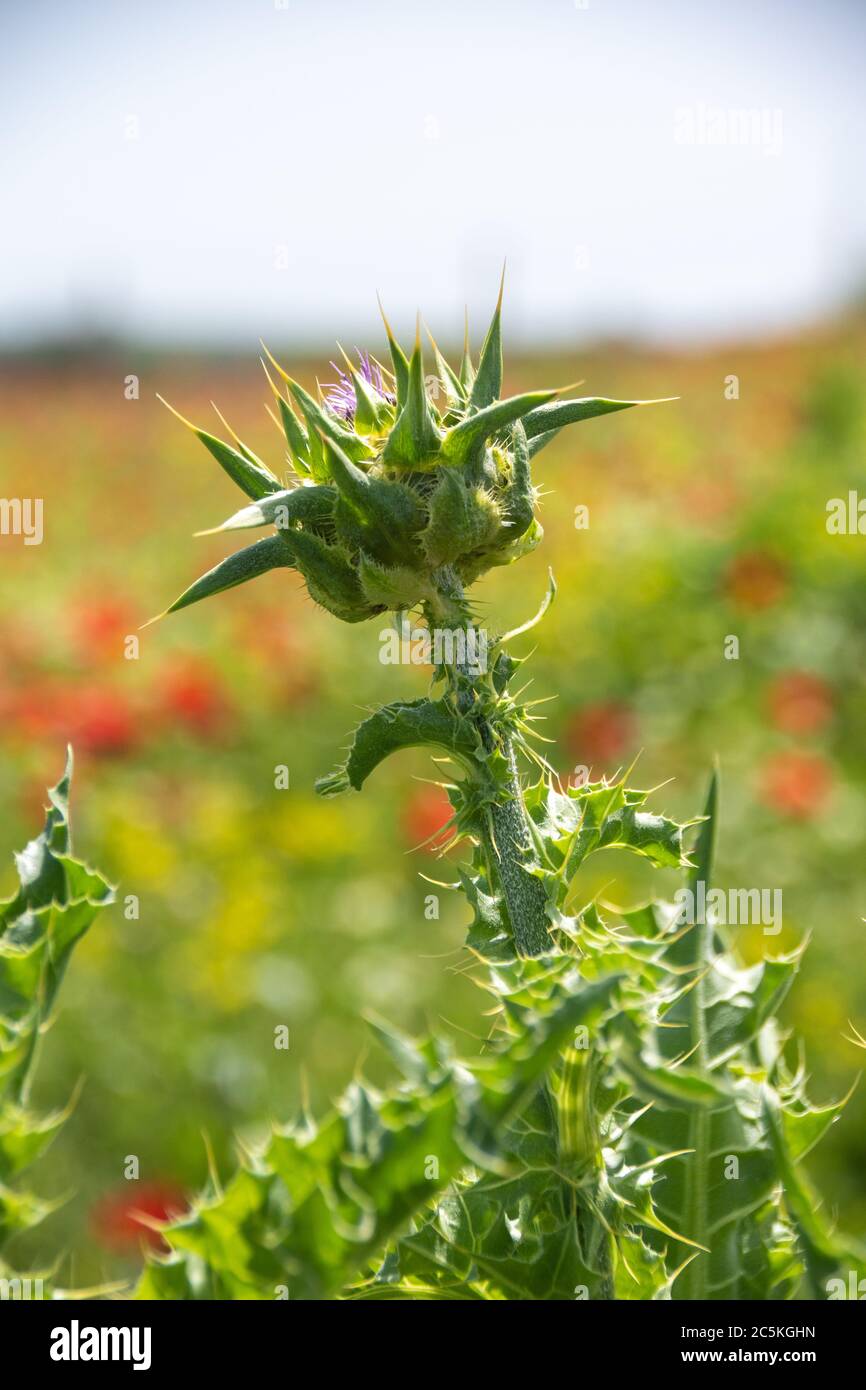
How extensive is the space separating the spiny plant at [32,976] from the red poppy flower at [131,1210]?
288 cm

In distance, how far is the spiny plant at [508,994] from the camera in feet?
3.27

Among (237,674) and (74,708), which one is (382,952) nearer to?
(74,708)

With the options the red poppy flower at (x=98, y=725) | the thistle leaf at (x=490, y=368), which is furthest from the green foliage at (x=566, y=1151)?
the red poppy flower at (x=98, y=725)

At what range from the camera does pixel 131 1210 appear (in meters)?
3.77

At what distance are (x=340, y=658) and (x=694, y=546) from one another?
2.77 metres

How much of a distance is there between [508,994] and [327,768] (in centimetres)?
695

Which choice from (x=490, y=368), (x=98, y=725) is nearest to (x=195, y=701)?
(x=98, y=725)

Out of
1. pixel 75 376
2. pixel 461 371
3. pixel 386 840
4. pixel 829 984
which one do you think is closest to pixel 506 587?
pixel 386 840

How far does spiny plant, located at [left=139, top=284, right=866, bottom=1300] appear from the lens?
3.27ft

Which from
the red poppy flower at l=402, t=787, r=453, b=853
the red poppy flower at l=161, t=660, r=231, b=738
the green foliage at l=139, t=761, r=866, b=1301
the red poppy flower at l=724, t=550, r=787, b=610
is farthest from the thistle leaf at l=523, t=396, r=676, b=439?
the red poppy flower at l=724, t=550, r=787, b=610

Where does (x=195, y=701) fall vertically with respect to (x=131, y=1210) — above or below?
above

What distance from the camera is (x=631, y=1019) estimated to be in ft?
3.10

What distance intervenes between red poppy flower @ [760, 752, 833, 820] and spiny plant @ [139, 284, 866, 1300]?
4.94 meters

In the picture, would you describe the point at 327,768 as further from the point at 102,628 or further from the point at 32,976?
the point at 32,976
